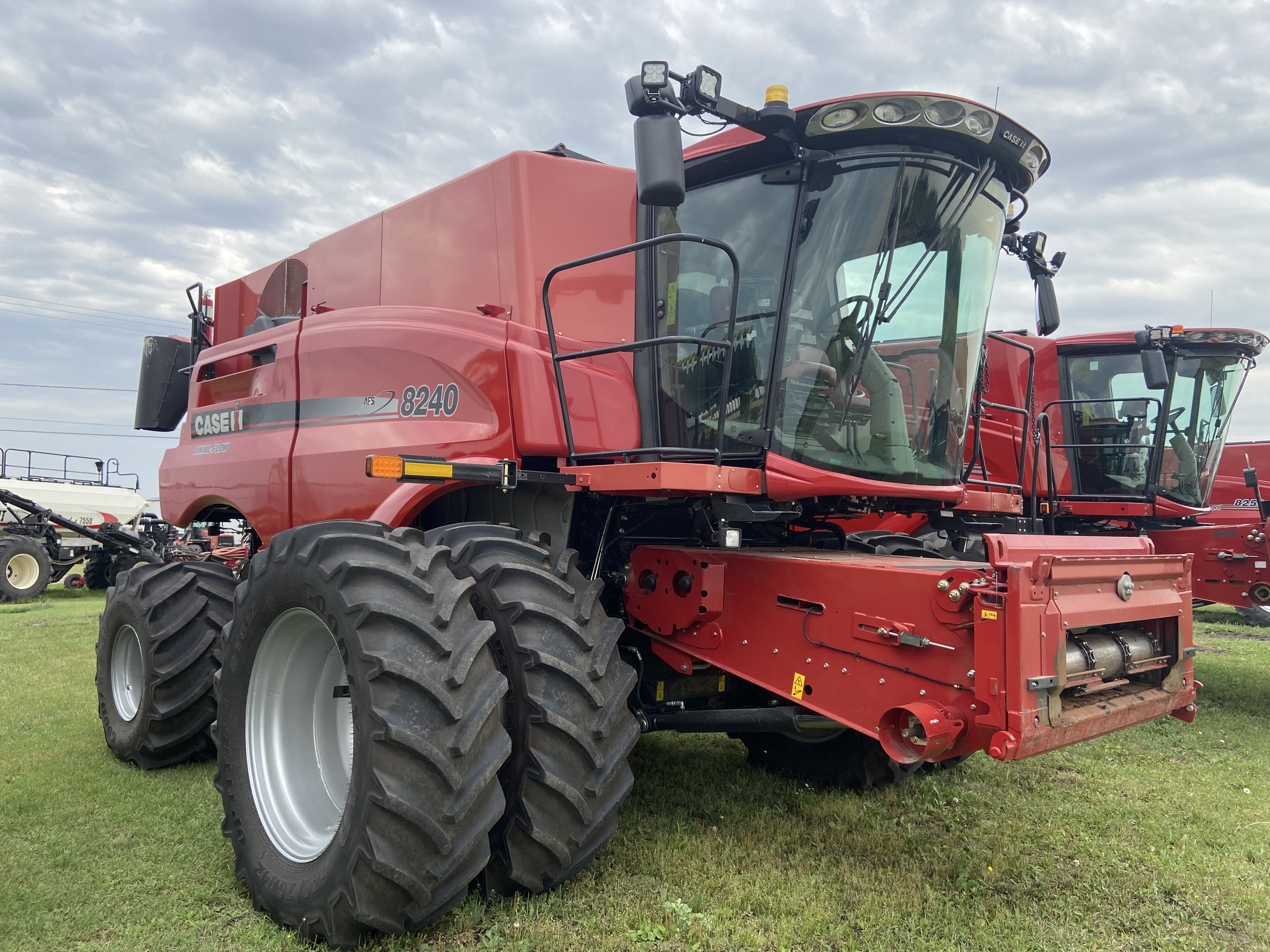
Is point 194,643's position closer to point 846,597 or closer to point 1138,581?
point 846,597

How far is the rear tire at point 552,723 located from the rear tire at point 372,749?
0.44 feet

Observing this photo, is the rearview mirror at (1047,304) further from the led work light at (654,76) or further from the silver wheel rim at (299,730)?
the silver wheel rim at (299,730)

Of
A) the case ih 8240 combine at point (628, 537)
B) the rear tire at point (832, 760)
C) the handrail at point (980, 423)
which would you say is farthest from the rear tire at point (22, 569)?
the handrail at point (980, 423)

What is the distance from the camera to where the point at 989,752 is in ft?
8.98

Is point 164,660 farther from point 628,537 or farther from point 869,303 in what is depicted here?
point 869,303

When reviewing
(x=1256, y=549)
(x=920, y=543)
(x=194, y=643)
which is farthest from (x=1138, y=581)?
(x=1256, y=549)

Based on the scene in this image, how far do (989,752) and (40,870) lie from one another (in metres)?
3.53

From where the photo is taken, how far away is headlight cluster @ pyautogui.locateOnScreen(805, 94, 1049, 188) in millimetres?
3449

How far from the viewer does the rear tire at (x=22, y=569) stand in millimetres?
15109

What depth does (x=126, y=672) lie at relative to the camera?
5434mm

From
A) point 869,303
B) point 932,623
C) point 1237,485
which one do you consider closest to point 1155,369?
point 1237,485

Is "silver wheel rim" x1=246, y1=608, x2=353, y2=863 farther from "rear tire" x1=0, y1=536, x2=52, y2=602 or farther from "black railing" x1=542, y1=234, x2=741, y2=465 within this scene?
"rear tire" x1=0, y1=536, x2=52, y2=602

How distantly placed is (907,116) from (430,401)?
2.33 metres

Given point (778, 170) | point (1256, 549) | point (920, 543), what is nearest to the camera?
point (778, 170)
